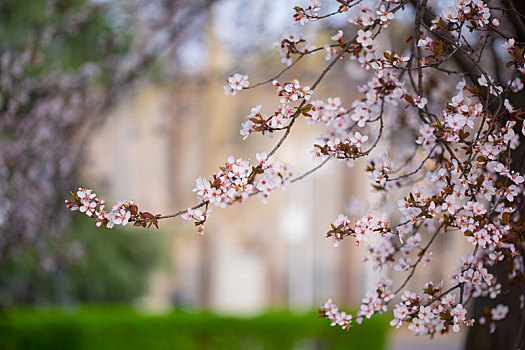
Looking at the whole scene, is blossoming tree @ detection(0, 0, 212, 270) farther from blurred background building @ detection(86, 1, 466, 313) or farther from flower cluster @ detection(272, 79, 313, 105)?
blurred background building @ detection(86, 1, 466, 313)

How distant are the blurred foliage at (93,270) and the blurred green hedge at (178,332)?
0.72 m

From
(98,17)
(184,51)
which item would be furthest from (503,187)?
(184,51)

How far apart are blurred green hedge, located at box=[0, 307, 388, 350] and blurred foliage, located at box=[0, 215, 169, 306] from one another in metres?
0.72

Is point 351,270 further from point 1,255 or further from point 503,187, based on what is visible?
point 503,187

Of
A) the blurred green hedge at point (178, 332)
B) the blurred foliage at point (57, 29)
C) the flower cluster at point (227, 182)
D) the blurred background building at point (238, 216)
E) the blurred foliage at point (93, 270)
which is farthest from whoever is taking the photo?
the blurred background building at point (238, 216)

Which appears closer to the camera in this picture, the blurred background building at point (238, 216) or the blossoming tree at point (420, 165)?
the blossoming tree at point (420, 165)

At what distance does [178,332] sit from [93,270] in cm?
241

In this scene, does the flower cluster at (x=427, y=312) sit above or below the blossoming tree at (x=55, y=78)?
below

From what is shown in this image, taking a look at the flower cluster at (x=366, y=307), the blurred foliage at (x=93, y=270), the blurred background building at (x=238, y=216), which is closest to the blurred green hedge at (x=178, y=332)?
the blurred foliage at (x=93, y=270)

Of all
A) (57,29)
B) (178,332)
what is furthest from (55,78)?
(178,332)

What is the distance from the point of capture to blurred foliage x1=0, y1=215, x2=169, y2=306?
568cm

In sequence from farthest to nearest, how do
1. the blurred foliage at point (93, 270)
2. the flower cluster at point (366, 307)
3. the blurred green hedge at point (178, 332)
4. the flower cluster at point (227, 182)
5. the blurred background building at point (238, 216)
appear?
the blurred background building at point (238, 216), the blurred foliage at point (93, 270), the blurred green hedge at point (178, 332), the flower cluster at point (366, 307), the flower cluster at point (227, 182)

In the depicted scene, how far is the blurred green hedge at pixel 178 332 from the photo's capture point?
4570 millimetres

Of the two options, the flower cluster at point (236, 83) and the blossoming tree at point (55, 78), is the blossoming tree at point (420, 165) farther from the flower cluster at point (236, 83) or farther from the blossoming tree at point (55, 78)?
the blossoming tree at point (55, 78)
